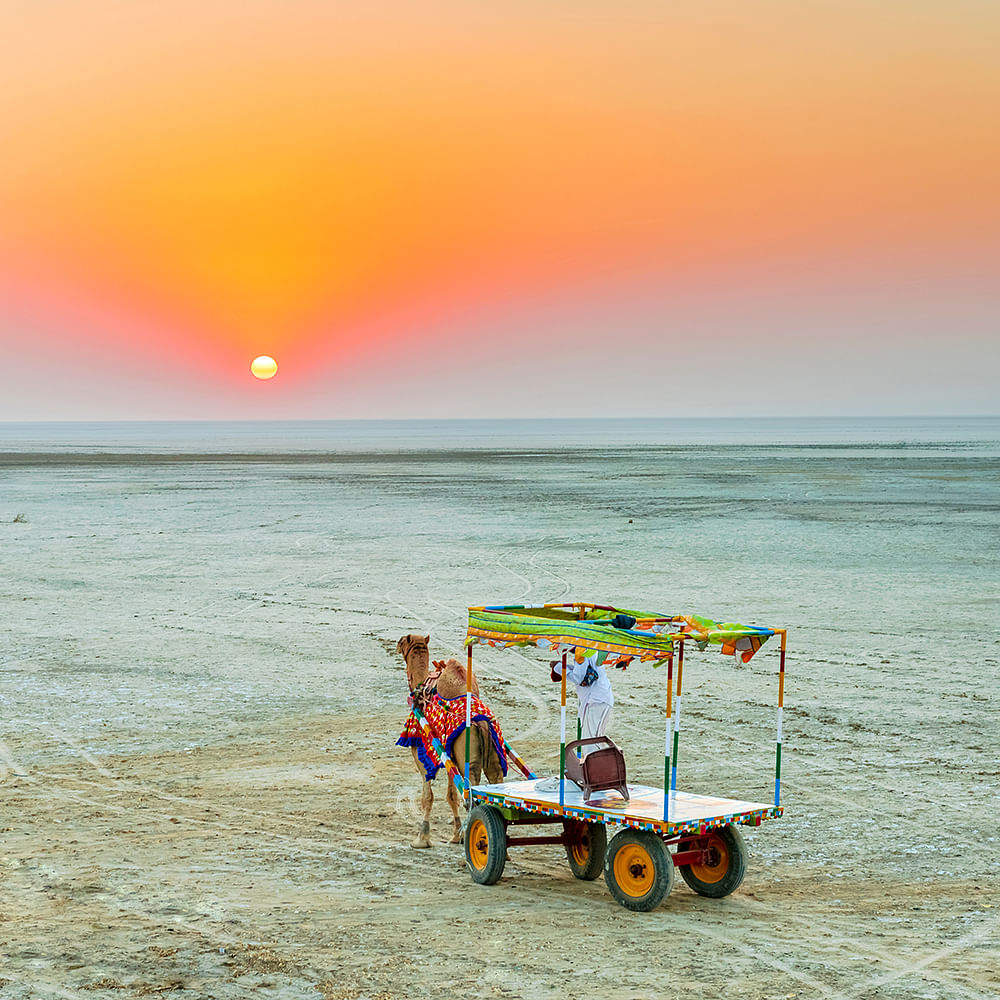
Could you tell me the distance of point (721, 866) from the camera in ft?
36.5

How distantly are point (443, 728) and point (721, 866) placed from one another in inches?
115

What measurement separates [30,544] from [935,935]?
3620 cm

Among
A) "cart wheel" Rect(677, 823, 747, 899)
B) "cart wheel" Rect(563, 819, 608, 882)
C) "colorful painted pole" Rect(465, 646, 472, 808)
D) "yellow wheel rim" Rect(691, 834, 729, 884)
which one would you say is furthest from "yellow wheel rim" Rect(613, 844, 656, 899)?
"colorful painted pole" Rect(465, 646, 472, 808)

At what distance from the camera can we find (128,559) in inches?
1478

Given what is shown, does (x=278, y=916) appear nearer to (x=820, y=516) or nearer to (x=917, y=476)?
(x=820, y=516)

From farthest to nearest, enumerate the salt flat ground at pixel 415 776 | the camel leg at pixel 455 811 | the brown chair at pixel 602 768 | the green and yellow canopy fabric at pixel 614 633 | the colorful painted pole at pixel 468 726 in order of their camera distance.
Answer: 1. the camel leg at pixel 455 811
2. the colorful painted pole at pixel 468 726
3. the brown chair at pixel 602 768
4. the green and yellow canopy fabric at pixel 614 633
5. the salt flat ground at pixel 415 776

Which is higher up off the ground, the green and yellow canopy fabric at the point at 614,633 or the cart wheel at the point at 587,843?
the green and yellow canopy fabric at the point at 614,633

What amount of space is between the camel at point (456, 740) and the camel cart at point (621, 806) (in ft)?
1.24

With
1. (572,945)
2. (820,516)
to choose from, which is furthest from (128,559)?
(572,945)

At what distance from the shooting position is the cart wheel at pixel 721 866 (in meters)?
11.0

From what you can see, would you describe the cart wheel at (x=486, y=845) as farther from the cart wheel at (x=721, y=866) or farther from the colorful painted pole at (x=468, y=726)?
the cart wheel at (x=721, y=866)

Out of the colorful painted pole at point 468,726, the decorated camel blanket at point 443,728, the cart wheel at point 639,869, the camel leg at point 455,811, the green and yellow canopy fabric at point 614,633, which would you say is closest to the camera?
the green and yellow canopy fabric at point 614,633

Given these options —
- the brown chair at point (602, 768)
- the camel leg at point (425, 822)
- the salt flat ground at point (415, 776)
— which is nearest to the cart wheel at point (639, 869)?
the salt flat ground at point (415, 776)

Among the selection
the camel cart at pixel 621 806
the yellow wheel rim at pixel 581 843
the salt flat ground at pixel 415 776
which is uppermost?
the camel cart at pixel 621 806
